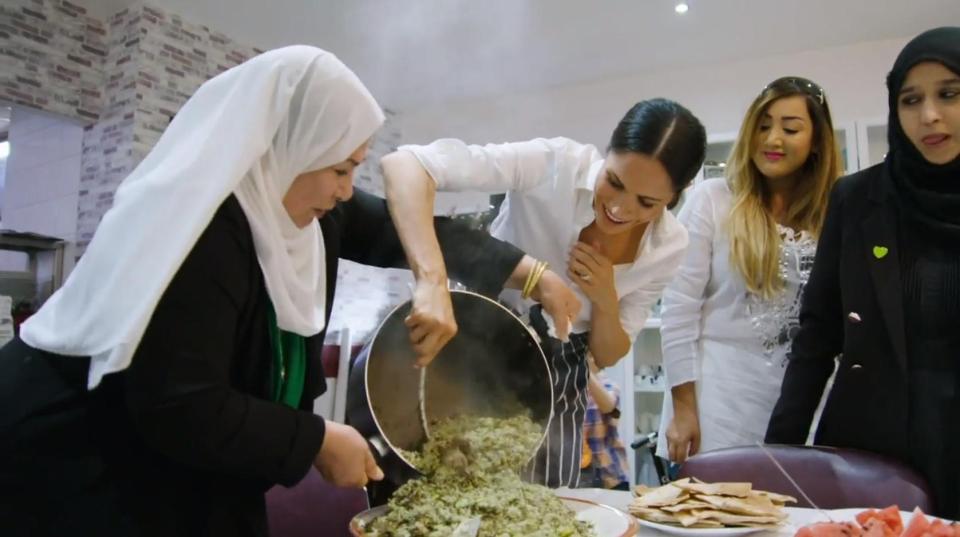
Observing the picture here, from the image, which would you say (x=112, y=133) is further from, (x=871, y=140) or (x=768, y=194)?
(x=871, y=140)

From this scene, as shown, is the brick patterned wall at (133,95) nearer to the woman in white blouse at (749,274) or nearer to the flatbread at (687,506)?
the woman in white blouse at (749,274)

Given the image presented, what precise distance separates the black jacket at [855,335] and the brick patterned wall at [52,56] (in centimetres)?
356

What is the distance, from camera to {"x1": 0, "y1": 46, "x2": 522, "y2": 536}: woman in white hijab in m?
0.74

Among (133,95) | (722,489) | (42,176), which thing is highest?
(133,95)

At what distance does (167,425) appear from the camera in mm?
730

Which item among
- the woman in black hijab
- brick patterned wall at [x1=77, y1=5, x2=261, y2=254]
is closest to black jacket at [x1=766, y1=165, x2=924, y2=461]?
the woman in black hijab

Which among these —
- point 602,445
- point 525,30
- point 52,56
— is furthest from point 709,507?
point 52,56

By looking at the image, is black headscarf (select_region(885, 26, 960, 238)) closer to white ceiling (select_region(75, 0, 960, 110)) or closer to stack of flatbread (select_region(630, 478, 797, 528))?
stack of flatbread (select_region(630, 478, 797, 528))

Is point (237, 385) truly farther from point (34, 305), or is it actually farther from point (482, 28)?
point (34, 305)

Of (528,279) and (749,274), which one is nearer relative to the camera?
(528,279)

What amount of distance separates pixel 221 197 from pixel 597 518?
67cm

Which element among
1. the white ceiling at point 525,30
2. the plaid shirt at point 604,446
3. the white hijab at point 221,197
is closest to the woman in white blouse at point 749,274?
the plaid shirt at point 604,446

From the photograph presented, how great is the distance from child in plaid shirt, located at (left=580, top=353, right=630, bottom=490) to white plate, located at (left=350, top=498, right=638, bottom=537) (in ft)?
5.27

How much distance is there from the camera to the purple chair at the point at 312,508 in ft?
4.45
